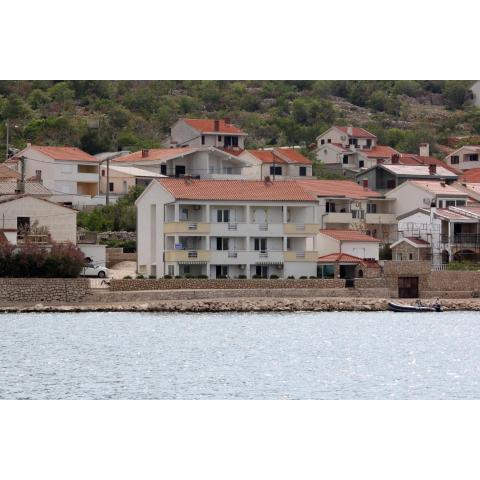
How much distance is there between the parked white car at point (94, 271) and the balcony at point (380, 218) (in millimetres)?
16770

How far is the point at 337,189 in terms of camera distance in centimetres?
6731

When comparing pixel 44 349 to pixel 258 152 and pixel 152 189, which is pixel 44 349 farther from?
pixel 258 152

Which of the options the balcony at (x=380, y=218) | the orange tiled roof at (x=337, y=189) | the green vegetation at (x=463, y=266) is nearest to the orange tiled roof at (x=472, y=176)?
the orange tiled roof at (x=337, y=189)

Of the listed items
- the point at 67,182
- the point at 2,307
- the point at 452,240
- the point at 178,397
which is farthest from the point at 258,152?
the point at 178,397

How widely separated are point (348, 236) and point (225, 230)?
6804 millimetres

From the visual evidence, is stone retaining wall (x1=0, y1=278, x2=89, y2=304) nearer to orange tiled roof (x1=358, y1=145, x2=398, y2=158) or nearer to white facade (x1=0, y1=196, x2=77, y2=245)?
white facade (x1=0, y1=196, x2=77, y2=245)

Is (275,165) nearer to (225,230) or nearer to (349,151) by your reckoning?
(349,151)

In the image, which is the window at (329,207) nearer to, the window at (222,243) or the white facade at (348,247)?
the white facade at (348,247)

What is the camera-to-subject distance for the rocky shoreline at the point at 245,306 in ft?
159

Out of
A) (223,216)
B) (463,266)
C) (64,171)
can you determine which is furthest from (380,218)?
(64,171)

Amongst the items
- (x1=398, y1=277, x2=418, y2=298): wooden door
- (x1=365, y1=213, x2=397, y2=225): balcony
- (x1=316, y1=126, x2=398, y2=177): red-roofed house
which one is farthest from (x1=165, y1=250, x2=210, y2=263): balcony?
(x1=316, y1=126, x2=398, y2=177): red-roofed house

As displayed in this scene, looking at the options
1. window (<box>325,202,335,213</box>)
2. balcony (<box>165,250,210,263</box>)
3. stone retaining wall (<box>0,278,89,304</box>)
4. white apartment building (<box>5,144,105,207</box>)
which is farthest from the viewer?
white apartment building (<box>5,144,105,207</box>)

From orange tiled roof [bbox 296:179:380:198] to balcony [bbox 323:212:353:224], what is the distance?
0.84 m

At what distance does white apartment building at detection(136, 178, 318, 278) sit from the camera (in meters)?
54.0
